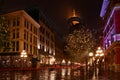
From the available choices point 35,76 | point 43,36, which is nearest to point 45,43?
point 43,36

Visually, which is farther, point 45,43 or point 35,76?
point 45,43

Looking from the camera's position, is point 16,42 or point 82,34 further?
point 16,42

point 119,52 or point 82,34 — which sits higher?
point 82,34

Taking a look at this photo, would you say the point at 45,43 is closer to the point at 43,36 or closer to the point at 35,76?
the point at 43,36

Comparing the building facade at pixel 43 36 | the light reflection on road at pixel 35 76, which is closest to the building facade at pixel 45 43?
the building facade at pixel 43 36

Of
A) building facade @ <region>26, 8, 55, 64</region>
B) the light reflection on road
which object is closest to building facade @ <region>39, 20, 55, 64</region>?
building facade @ <region>26, 8, 55, 64</region>

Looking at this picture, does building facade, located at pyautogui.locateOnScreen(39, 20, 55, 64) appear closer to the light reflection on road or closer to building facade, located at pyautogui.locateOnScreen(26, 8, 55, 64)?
building facade, located at pyautogui.locateOnScreen(26, 8, 55, 64)

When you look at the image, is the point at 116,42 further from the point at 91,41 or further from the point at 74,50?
the point at 74,50

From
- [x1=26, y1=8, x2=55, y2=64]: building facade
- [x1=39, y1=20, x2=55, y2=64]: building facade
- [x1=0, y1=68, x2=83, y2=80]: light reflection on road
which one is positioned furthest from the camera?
[x1=39, y1=20, x2=55, y2=64]: building facade

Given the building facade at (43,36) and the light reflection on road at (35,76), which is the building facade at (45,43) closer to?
the building facade at (43,36)

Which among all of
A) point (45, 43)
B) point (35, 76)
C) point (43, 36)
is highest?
point (43, 36)

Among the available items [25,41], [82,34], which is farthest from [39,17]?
[82,34]

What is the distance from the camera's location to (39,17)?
80375 mm

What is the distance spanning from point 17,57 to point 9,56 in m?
2.07
